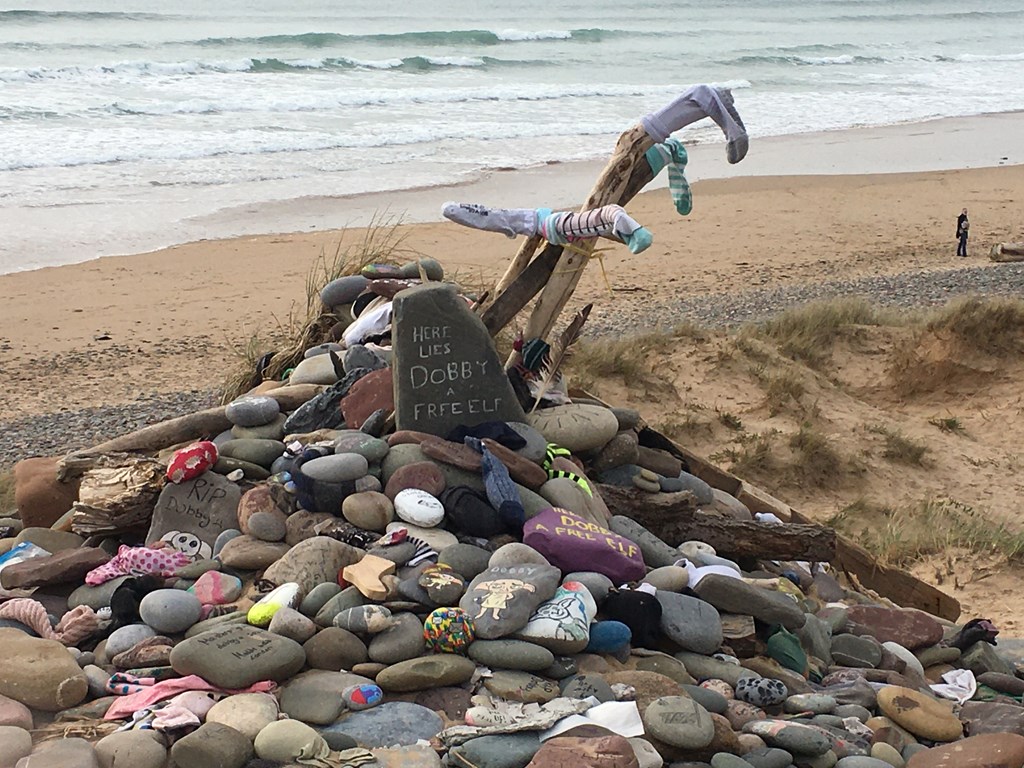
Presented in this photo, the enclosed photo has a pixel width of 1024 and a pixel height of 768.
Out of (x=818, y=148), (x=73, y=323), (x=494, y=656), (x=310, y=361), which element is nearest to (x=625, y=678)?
(x=494, y=656)

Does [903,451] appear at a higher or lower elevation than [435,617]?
lower

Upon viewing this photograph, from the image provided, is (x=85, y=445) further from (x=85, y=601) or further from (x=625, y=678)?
(x=625, y=678)

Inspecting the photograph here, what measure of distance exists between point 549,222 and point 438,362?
0.94 meters

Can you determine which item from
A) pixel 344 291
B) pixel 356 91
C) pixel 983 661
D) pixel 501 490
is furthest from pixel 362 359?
pixel 356 91

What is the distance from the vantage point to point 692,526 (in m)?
5.93

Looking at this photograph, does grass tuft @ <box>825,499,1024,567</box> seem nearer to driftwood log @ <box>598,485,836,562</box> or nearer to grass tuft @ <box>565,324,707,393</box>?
driftwood log @ <box>598,485,836,562</box>

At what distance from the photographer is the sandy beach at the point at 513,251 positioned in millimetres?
11500

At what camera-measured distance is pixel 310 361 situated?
271 inches

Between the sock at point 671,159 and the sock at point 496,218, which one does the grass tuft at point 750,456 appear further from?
the sock at point 496,218

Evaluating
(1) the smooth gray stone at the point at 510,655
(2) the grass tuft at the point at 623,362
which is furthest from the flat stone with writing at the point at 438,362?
(2) the grass tuft at the point at 623,362

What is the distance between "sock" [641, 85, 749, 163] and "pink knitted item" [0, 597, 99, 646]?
355 centimetres

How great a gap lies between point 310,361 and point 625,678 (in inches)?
→ 132

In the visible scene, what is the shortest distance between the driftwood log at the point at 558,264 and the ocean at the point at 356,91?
9.99m

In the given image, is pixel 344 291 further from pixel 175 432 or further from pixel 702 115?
pixel 702 115
